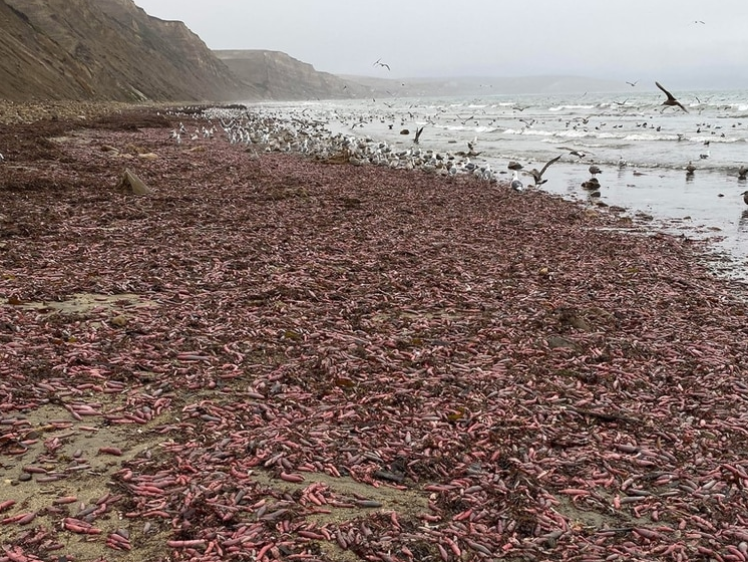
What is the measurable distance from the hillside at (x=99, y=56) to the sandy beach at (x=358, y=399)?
4309cm

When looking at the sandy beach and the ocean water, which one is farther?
the ocean water

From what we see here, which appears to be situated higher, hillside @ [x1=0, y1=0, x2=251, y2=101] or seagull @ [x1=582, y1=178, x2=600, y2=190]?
hillside @ [x1=0, y1=0, x2=251, y2=101]

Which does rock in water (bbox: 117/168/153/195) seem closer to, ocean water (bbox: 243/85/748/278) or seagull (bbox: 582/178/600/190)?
ocean water (bbox: 243/85/748/278)

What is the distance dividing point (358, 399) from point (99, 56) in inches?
3666

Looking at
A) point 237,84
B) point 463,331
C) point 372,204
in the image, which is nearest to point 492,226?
point 372,204

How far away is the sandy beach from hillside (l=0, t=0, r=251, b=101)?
141 ft

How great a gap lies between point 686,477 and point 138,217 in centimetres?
1174

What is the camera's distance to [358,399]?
5.60 meters

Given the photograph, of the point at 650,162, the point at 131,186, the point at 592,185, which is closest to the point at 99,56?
the point at 650,162

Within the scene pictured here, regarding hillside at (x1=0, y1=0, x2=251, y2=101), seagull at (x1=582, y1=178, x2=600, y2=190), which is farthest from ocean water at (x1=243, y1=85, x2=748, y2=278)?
hillside at (x1=0, y1=0, x2=251, y2=101)

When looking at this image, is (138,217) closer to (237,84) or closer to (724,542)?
(724,542)

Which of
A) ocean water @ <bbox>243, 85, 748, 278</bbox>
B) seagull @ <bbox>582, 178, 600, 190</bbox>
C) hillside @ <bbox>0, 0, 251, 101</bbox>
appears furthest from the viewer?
hillside @ <bbox>0, 0, 251, 101</bbox>

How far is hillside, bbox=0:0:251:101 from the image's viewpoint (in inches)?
2021

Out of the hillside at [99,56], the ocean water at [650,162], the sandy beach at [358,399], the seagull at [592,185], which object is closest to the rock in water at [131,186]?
the sandy beach at [358,399]
